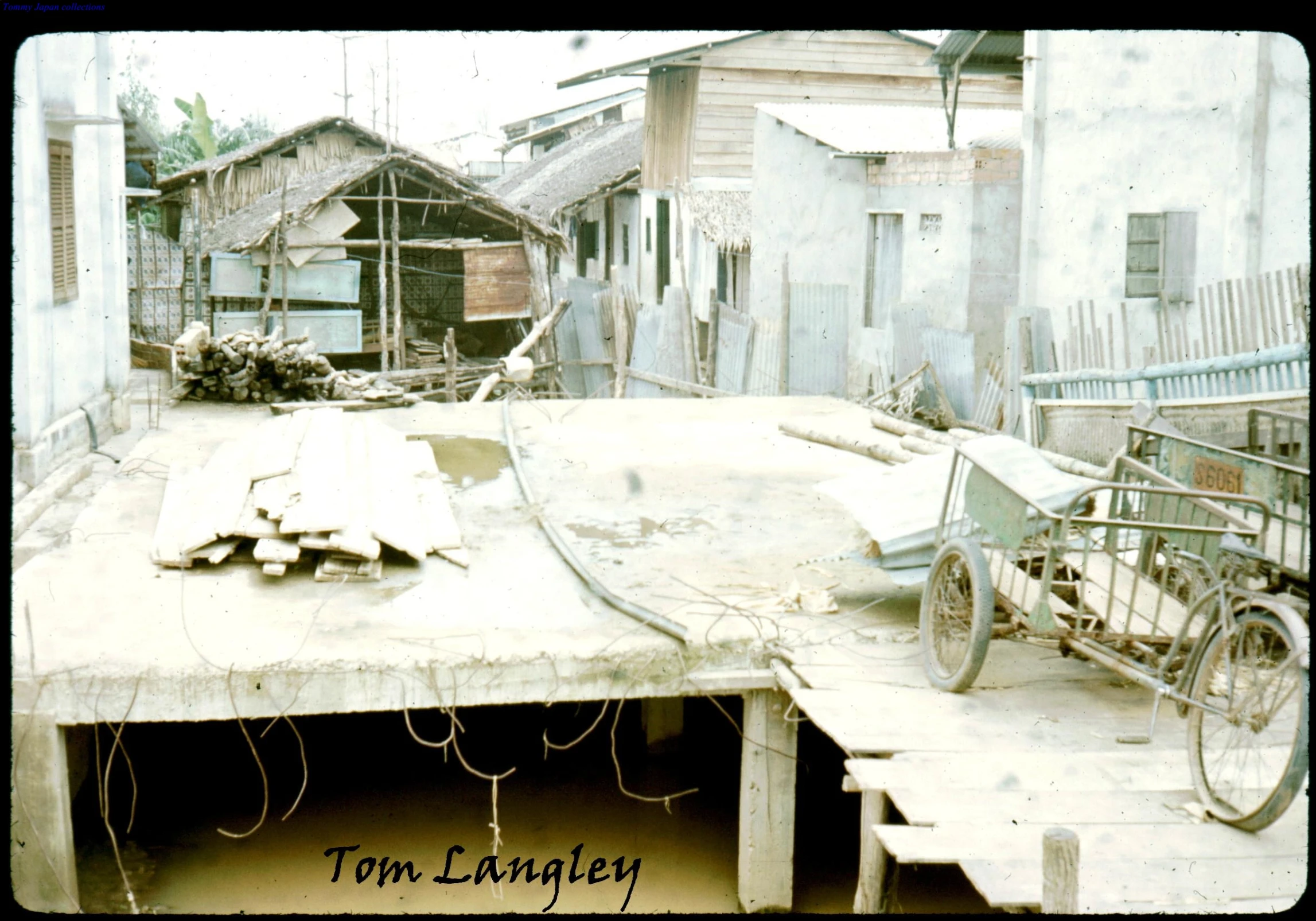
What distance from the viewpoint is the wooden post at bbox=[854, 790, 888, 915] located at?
18.4 ft

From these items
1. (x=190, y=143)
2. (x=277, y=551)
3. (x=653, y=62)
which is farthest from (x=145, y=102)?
(x=277, y=551)

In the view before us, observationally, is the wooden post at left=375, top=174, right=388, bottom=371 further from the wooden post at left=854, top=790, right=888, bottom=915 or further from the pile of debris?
the wooden post at left=854, top=790, right=888, bottom=915

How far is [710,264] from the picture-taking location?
22469mm

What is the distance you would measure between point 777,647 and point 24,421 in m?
5.98

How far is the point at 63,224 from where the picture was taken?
10.8 m

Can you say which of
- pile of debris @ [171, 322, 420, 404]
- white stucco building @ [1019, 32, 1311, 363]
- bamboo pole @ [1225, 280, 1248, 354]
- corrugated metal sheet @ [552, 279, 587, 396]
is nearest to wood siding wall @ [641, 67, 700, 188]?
corrugated metal sheet @ [552, 279, 587, 396]

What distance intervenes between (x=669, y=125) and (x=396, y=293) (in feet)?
20.7

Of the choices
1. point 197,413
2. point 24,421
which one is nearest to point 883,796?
point 24,421

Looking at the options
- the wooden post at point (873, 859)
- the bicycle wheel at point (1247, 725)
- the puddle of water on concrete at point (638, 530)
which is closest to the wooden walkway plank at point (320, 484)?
the puddle of water on concrete at point (638, 530)

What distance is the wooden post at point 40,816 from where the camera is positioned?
21.0ft

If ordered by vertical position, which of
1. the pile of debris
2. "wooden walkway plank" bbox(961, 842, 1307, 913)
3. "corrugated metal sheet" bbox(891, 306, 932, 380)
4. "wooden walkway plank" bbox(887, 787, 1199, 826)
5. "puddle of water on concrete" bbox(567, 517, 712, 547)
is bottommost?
"wooden walkway plank" bbox(961, 842, 1307, 913)

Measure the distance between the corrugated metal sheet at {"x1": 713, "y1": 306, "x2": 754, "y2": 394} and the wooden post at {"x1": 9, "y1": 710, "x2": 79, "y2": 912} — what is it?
12.0 m

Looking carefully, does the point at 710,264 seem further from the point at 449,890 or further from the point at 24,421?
the point at 449,890

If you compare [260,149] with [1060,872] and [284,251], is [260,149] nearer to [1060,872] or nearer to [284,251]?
[284,251]
